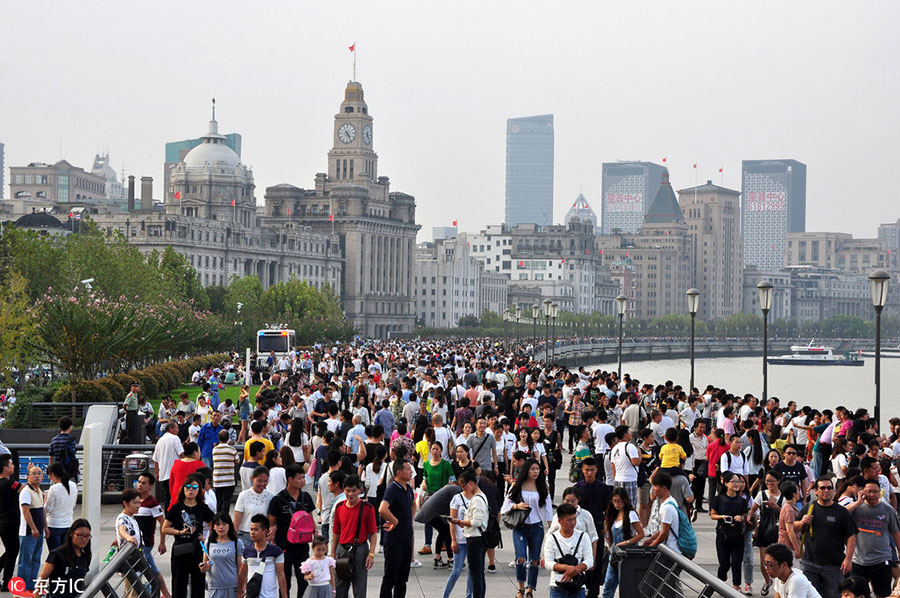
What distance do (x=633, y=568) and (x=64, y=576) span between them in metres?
5.05

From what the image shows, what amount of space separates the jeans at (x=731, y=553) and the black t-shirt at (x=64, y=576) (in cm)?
716

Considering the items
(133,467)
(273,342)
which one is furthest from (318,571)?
(273,342)

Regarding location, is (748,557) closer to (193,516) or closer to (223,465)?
(193,516)

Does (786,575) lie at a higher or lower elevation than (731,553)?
higher

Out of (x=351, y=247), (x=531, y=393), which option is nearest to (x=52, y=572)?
(x=531, y=393)

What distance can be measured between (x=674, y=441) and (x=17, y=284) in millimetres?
36994

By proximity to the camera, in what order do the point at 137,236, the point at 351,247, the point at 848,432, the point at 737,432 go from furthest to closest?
the point at 351,247, the point at 137,236, the point at 737,432, the point at 848,432

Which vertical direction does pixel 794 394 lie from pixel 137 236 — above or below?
below

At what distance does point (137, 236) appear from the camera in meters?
134

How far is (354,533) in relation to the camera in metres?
12.6

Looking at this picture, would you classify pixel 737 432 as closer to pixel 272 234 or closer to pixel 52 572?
pixel 52 572

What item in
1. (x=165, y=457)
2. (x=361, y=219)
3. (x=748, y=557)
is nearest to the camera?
(x=748, y=557)

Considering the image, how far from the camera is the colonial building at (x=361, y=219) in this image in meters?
177

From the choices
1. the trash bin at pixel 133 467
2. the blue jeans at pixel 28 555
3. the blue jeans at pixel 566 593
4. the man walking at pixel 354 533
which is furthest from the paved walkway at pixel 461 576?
the blue jeans at pixel 566 593
